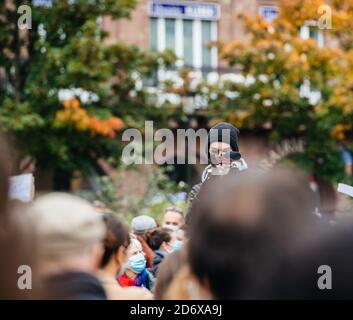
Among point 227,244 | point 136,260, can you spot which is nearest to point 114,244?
point 136,260

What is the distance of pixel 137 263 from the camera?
17.0ft

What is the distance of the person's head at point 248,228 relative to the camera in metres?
2.51

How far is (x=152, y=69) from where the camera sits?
16.0 meters

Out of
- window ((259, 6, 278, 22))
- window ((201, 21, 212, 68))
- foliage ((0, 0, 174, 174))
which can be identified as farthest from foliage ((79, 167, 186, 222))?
window ((259, 6, 278, 22))

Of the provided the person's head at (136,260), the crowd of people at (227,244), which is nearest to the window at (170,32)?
the person's head at (136,260)

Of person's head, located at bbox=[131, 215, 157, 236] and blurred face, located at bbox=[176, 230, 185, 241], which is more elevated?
person's head, located at bbox=[131, 215, 157, 236]

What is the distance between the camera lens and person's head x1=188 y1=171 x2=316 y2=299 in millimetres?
2510

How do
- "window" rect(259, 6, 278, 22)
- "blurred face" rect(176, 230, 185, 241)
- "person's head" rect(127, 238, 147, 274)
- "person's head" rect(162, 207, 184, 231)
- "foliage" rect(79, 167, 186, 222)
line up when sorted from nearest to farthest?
"person's head" rect(127, 238, 147, 274) < "blurred face" rect(176, 230, 185, 241) < "person's head" rect(162, 207, 184, 231) < "foliage" rect(79, 167, 186, 222) < "window" rect(259, 6, 278, 22)

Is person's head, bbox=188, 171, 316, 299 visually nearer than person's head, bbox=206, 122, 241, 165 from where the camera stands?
Yes

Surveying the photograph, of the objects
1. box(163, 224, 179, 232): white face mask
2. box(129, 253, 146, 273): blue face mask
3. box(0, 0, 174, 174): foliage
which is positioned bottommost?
box(129, 253, 146, 273): blue face mask

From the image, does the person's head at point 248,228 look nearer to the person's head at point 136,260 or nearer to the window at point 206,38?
the person's head at point 136,260

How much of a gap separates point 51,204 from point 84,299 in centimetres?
38

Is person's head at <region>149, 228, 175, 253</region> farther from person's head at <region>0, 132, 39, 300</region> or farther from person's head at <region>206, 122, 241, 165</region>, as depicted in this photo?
person's head at <region>0, 132, 39, 300</region>

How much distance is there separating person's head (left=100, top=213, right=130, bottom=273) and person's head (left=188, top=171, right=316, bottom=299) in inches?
50.3
